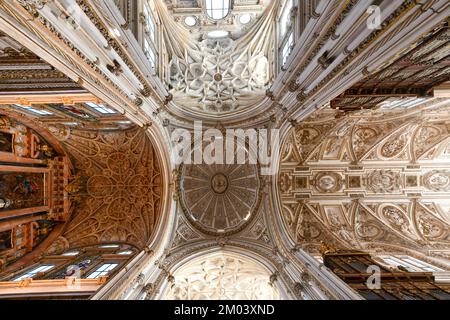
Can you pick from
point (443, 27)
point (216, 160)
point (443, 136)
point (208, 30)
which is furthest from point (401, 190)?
point (208, 30)

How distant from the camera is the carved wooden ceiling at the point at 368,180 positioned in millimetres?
13922

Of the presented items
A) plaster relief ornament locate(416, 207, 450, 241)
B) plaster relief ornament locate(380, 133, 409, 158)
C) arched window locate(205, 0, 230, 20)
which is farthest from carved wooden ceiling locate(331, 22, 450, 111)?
arched window locate(205, 0, 230, 20)

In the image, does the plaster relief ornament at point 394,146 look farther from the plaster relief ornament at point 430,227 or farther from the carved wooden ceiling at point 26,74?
the carved wooden ceiling at point 26,74

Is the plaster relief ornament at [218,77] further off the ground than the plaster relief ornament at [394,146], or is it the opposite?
the plaster relief ornament at [218,77]

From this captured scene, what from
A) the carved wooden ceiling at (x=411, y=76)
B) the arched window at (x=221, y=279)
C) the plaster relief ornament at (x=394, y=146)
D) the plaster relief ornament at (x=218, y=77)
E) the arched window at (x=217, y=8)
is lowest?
the arched window at (x=221, y=279)

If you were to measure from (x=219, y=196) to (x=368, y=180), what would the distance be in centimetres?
991

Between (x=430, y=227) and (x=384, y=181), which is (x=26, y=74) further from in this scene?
(x=430, y=227)

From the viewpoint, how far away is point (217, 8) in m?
15.3

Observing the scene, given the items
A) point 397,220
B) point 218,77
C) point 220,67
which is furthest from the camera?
point 220,67
